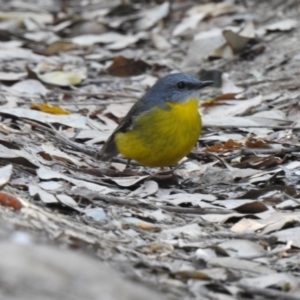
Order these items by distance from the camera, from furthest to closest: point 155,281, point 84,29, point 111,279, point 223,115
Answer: point 84,29, point 223,115, point 155,281, point 111,279

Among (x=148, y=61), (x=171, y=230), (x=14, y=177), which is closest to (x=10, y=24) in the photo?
(x=148, y=61)

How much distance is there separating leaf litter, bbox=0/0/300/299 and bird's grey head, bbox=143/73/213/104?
0.56 metres

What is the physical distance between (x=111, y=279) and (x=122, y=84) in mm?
6737

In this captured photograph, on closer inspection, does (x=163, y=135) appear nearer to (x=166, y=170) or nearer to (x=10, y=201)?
(x=166, y=170)

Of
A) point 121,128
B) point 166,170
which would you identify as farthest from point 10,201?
point 166,170

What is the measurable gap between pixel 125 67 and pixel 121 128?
362cm

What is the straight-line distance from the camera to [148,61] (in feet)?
35.4

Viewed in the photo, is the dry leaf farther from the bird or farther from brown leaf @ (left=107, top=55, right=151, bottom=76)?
brown leaf @ (left=107, top=55, right=151, bottom=76)

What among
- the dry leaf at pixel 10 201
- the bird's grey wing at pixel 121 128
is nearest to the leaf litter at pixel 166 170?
the dry leaf at pixel 10 201

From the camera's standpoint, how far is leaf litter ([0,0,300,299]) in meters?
4.53

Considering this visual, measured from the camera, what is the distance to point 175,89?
691cm

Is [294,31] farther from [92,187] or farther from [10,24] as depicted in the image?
[92,187]

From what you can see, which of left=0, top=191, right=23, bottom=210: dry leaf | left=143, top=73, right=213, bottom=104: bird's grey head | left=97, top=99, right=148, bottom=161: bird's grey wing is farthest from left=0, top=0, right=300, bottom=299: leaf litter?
left=143, top=73, right=213, bottom=104: bird's grey head

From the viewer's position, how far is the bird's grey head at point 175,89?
682 centimetres
